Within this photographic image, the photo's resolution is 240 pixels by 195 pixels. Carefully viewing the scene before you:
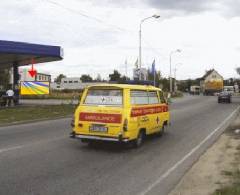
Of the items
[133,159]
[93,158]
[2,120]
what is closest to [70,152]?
[93,158]

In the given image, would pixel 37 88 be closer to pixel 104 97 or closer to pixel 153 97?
pixel 153 97

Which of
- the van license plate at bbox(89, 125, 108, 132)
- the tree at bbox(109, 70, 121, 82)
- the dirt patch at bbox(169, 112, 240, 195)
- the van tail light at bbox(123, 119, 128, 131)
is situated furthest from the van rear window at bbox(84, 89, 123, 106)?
the tree at bbox(109, 70, 121, 82)

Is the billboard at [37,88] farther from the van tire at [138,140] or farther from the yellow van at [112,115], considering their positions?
the van tire at [138,140]

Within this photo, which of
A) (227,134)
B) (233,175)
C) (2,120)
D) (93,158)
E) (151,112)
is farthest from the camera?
(2,120)

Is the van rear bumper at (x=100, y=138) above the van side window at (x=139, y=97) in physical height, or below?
below

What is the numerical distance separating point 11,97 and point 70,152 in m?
23.0

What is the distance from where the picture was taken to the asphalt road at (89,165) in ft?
25.6

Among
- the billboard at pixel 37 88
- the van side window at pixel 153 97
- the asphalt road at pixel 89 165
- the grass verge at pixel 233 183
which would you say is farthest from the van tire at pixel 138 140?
the billboard at pixel 37 88

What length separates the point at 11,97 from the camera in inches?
1323

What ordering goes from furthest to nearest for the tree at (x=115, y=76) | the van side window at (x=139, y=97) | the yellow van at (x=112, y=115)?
the tree at (x=115, y=76), the van side window at (x=139, y=97), the yellow van at (x=112, y=115)

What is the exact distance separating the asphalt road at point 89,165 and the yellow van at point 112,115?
0.45 metres

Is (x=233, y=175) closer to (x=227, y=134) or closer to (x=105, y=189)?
(x=105, y=189)

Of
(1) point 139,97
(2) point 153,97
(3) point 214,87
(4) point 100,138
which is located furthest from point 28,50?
(3) point 214,87

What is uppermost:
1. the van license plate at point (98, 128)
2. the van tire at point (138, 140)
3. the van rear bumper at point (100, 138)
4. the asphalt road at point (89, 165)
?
the van license plate at point (98, 128)
